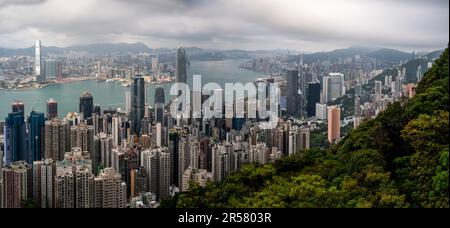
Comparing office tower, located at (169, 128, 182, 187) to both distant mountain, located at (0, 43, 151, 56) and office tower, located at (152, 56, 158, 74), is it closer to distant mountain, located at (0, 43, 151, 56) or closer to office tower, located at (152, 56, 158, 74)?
office tower, located at (152, 56, 158, 74)

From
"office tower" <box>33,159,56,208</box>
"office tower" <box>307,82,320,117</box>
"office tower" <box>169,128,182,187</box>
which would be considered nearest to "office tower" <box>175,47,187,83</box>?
"office tower" <box>169,128,182,187</box>

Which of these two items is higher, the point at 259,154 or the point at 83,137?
the point at 83,137

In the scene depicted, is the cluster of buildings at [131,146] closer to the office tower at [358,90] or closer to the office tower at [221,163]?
the office tower at [221,163]

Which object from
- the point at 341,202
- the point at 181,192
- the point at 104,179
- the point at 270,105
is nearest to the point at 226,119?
the point at 270,105

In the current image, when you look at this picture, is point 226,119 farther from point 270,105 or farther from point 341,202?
point 341,202

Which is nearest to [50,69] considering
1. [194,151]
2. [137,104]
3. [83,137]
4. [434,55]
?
[83,137]

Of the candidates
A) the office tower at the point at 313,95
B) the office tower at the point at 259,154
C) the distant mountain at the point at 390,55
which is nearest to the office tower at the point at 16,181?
the office tower at the point at 259,154

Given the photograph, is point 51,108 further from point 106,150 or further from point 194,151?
point 194,151

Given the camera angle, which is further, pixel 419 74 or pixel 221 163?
pixel 419 74
